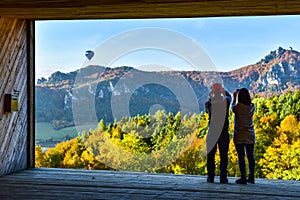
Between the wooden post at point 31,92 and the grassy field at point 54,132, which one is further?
the grassy field at point 54,132

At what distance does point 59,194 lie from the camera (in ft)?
15.0

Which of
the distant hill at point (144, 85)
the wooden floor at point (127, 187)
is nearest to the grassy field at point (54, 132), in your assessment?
the distant hill at point (144, 85)

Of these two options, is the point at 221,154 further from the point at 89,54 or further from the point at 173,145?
the point at 89,54

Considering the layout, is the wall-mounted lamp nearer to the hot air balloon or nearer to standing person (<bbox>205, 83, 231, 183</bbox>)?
the hot air balloon

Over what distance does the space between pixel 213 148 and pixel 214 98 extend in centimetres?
58

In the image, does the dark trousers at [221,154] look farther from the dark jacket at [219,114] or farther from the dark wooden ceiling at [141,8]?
the dark wooden ceiling at [141,8]

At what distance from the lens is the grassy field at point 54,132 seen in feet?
22.8

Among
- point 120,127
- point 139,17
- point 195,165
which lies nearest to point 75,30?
point 120,127

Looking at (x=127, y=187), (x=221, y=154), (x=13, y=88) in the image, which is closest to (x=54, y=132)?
Result: (x=13, y=88)

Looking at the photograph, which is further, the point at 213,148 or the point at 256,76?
the point at 256,76

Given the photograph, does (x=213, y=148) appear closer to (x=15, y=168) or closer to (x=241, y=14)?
(x=241, y=14)

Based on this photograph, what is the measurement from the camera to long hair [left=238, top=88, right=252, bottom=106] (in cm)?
512

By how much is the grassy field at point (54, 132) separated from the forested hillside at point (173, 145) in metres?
0.12

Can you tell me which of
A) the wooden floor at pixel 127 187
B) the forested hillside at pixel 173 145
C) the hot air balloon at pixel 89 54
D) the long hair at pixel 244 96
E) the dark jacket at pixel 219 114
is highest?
the hot air balloon at pixel 89 54
